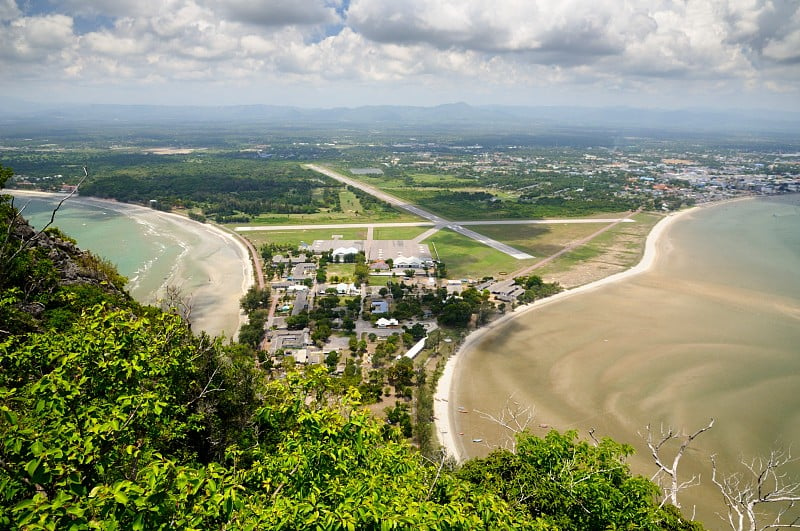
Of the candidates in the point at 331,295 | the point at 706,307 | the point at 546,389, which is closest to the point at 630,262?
the point at 706,307

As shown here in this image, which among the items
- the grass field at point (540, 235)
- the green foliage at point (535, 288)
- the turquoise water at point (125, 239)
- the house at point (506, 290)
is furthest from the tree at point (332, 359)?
the grass field at point (540, 235)

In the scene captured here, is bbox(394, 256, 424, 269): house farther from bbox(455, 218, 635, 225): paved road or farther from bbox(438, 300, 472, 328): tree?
bbox(455, 218, 635, 225): paved road

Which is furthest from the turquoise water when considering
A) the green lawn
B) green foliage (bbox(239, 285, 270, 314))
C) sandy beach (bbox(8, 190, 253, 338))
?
the green lawn

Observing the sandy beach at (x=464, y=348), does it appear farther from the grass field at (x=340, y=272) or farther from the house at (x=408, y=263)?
the grass field at (x=340, y=272)

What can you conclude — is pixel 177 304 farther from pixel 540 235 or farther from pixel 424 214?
pixel 424 214

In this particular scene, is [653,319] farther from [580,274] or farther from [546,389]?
[546,389]

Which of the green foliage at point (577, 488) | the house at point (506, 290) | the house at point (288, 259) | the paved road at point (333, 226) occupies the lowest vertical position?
the house at point (506, 290)
